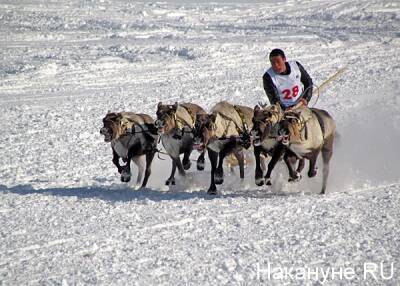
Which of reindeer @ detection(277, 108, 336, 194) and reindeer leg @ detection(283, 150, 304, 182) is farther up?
reindeer @ detection(277, 108, 336, 194)

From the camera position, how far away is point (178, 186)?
10469mm

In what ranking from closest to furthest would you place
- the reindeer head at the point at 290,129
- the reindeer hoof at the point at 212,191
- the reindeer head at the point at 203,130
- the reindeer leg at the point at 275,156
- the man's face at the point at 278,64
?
1. the reindeer head at the point at 290,129
2. the reindeer leg at the point at 275,156
3. the reindeer head at the point at 203,130
4. the reindeer hoof at the point at 212,191
5. the man's face at the point at 278,64

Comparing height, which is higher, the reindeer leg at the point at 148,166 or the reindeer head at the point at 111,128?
the reindeer head at the point at 111,128

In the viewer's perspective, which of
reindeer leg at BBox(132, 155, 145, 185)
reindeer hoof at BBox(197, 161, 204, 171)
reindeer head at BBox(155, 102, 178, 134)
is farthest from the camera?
reindeer leg at BBox(132, 155, 145, 185)

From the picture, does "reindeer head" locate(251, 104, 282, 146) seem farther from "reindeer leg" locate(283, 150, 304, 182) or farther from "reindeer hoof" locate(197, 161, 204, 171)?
"reindeer hoof" locate(197, 161, 204, 171)

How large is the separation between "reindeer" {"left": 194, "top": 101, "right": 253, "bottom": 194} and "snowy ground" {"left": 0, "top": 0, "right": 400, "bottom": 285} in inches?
16.2

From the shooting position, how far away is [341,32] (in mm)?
33000

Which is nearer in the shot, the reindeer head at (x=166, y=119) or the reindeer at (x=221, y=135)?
the reindeer at (x=221, y=135)

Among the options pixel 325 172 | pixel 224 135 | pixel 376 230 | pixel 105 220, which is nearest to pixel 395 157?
pixel 325 172

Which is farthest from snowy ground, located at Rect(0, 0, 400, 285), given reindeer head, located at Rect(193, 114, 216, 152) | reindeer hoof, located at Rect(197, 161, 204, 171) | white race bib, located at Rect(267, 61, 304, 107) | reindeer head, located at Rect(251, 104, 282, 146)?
white race bib, located at Rect(267, 61, 304, 107)

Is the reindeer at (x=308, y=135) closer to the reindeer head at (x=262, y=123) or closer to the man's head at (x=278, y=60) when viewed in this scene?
the reindeer head at (x=262, y=123)

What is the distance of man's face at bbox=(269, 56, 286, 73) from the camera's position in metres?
10.1

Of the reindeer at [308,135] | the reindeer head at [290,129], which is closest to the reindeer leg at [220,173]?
the reindeer at [308,135]

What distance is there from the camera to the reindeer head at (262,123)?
9039 millimetres
